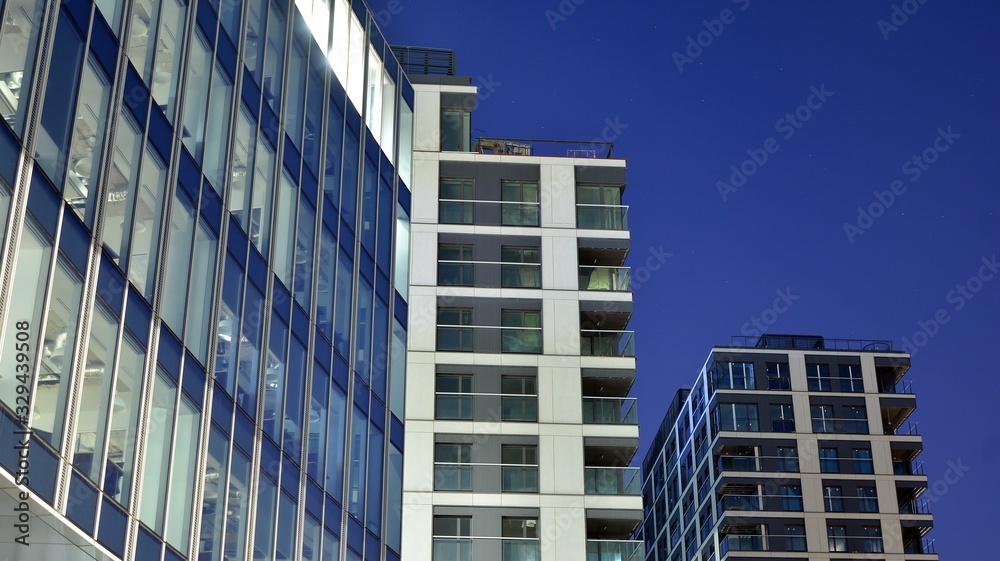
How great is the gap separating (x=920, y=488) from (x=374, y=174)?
75.8m

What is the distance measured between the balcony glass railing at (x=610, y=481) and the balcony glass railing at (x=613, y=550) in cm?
210

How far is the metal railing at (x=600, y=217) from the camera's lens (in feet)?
186

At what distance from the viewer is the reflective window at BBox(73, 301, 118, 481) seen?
20781 millimetres

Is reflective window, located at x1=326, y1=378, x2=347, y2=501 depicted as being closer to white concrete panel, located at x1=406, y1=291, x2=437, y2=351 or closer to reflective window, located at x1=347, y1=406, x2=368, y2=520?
reflective window, located at x1=347, y1=406, x2=368, y2=520

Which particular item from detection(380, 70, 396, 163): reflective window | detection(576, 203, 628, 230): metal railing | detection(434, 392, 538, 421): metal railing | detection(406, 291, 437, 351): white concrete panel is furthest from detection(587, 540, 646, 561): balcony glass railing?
detection(380, 70, 396, 163): reflective window

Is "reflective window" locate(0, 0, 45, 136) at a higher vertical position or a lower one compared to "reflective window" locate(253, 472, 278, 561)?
higher

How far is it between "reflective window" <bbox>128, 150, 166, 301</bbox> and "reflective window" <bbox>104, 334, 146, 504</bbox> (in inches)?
48.2

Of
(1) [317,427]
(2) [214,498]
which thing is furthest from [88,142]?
(1) [317,427]

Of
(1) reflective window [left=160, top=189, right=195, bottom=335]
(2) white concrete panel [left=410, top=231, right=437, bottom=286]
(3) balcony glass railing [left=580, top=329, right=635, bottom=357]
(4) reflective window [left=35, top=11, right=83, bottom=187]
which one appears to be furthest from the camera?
(3) balcony glass railing [left=580, top=329, right=635, bottom=357]

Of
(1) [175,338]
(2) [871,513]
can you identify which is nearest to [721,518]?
(2) [871,513]

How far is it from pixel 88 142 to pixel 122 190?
1530 millimetres

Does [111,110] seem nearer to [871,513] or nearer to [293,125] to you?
[293,125]

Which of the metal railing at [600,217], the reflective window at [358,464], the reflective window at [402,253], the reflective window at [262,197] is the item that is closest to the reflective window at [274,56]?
the reflective window at [262,197]

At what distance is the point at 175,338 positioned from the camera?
→ 2475cm
